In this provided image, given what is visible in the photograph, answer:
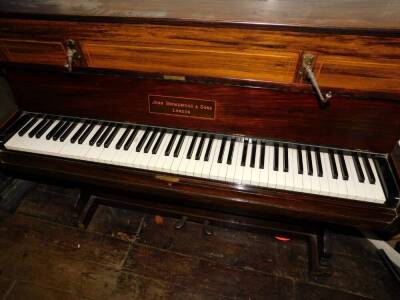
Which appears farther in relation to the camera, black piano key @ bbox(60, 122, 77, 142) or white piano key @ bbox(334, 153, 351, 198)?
black piano key @ bbox(60, 122, 77, 142)

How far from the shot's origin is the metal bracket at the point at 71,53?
139cm

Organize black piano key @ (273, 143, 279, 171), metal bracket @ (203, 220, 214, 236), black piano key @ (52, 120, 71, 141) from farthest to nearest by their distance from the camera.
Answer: metal bracket @ (203, 220, 214, 236), black piano key @ (52, 120, 71, 141), black piano key @ (273, 143, 279, 171)

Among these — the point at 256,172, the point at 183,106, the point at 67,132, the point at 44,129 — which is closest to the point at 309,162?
the point at 256,172

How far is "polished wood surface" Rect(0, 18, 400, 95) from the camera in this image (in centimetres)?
115

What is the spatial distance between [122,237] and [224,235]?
0.82 metres

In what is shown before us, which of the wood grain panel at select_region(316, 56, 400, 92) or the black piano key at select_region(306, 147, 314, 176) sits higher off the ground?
the wood grain panel at select_region(316, 56, 400, 92)

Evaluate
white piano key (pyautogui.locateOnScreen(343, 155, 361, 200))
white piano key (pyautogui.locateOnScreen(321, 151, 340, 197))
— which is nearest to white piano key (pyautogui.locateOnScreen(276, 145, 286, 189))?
white piano key (pyautogui.locateOnScreen(321, 151, 340, 197))

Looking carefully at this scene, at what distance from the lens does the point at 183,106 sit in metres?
1.52

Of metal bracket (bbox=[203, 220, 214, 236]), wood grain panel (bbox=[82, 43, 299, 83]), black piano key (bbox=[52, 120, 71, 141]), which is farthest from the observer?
metal bracket (bbox=[203, 220, 214, 236])

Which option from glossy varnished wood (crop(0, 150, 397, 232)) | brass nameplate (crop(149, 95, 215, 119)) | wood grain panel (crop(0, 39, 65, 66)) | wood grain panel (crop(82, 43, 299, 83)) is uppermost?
wood grain panel (crop(82, 43, 299, 83))

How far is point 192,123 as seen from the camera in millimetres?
1580

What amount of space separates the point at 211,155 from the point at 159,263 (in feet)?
3.24

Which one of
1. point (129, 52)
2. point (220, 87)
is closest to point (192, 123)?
point (220, 87)

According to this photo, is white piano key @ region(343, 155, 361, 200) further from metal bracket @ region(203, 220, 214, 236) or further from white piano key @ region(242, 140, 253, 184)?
metal bracket @ region(203, 220, 214, 236)
